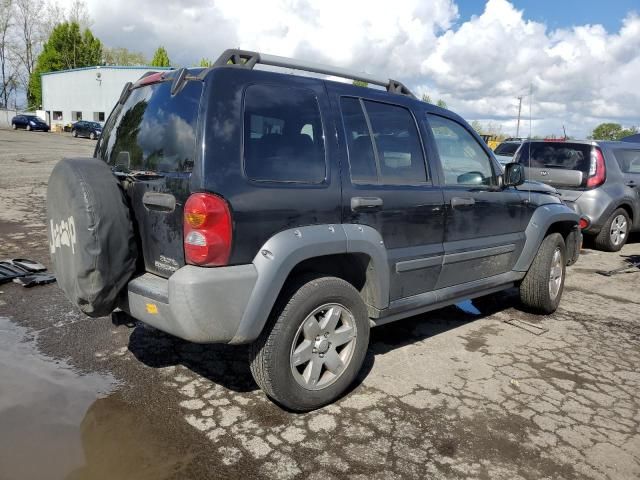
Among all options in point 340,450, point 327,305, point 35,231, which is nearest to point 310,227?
point 327,305

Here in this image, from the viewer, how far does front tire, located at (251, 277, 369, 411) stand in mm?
2953

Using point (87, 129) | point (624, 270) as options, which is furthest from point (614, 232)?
point (87, 129)

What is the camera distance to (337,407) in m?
3.30

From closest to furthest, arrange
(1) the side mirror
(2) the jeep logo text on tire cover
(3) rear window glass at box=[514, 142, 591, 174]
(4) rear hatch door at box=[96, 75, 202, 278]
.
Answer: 1. (4) rear hatch door at box=[96, 75, 202, 278]
2. (2) the jeep logo text on tire cover
3. (1) the side mirror
4. (3) rear window glass at box=[514, 142, 591, 174]

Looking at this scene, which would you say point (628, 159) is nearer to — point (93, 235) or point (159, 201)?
point (159, 201)

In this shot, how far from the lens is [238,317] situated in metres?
2.75

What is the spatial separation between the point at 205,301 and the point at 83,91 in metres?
53.9

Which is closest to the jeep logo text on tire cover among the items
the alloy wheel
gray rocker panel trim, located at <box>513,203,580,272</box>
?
the alloy wheel

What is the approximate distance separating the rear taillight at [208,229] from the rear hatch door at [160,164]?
10 cm

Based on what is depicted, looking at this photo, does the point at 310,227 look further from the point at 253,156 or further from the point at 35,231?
the point at 35,231

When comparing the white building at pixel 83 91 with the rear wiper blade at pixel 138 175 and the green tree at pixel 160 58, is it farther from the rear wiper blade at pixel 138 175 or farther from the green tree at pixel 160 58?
the rear wiper blade at pixel 138 175

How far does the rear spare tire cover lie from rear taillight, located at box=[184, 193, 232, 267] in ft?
1.62

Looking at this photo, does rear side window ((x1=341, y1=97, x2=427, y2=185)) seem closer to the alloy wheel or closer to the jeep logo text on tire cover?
the alloy wheel

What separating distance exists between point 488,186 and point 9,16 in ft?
234
